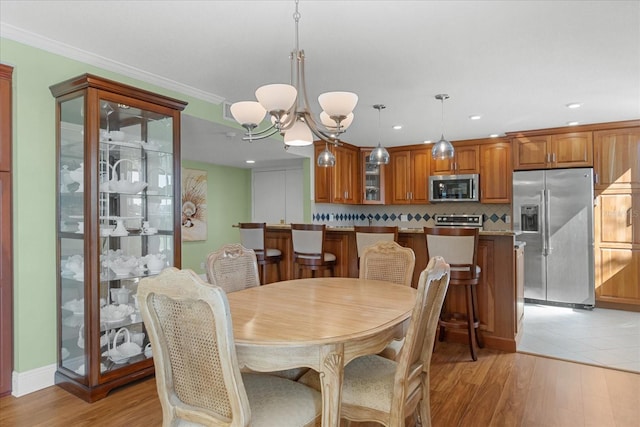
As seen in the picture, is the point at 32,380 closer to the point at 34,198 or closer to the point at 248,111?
the point at 34,198

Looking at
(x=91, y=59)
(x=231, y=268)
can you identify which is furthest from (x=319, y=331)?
(x=91, y=59)

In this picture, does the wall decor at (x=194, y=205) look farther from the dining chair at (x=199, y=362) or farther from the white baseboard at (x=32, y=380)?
the dining chair at (x=199, y=362)

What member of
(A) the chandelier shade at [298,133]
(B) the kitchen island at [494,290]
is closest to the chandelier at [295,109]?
(A) the chandelier shade at [298,133]

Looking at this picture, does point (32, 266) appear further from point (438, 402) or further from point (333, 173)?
point (333, 173)

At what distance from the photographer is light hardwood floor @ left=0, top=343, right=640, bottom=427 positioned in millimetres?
2164

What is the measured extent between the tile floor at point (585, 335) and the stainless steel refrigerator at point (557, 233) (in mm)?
253

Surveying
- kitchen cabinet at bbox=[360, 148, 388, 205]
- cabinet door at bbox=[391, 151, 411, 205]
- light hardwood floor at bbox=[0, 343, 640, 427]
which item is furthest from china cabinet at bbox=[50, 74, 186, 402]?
cabinet door at bbox=[391, 151, 411, 205]

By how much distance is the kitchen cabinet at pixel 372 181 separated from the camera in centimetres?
639

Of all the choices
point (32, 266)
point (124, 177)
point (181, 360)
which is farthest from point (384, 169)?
point (181, 360)

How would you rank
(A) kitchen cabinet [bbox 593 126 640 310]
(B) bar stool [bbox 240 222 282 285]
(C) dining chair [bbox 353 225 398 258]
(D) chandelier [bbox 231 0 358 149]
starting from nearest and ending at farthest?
(D) chandelier [bbox 231 0 358 149]
(C) dining chair [bbox 353 225 398 258]
(B) bar stool [bbox 240 222 282 285]
(A) kitchen cabinet [bbox 593 126 640 310]

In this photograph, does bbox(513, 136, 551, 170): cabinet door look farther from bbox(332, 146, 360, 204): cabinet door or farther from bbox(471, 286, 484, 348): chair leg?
bbox(471, 286, 484, 348): chair leg

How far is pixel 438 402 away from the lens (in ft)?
7.79

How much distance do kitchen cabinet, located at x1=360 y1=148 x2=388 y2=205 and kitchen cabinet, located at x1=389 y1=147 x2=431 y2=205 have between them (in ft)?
0.58

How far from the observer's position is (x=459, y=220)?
19.8 ft
